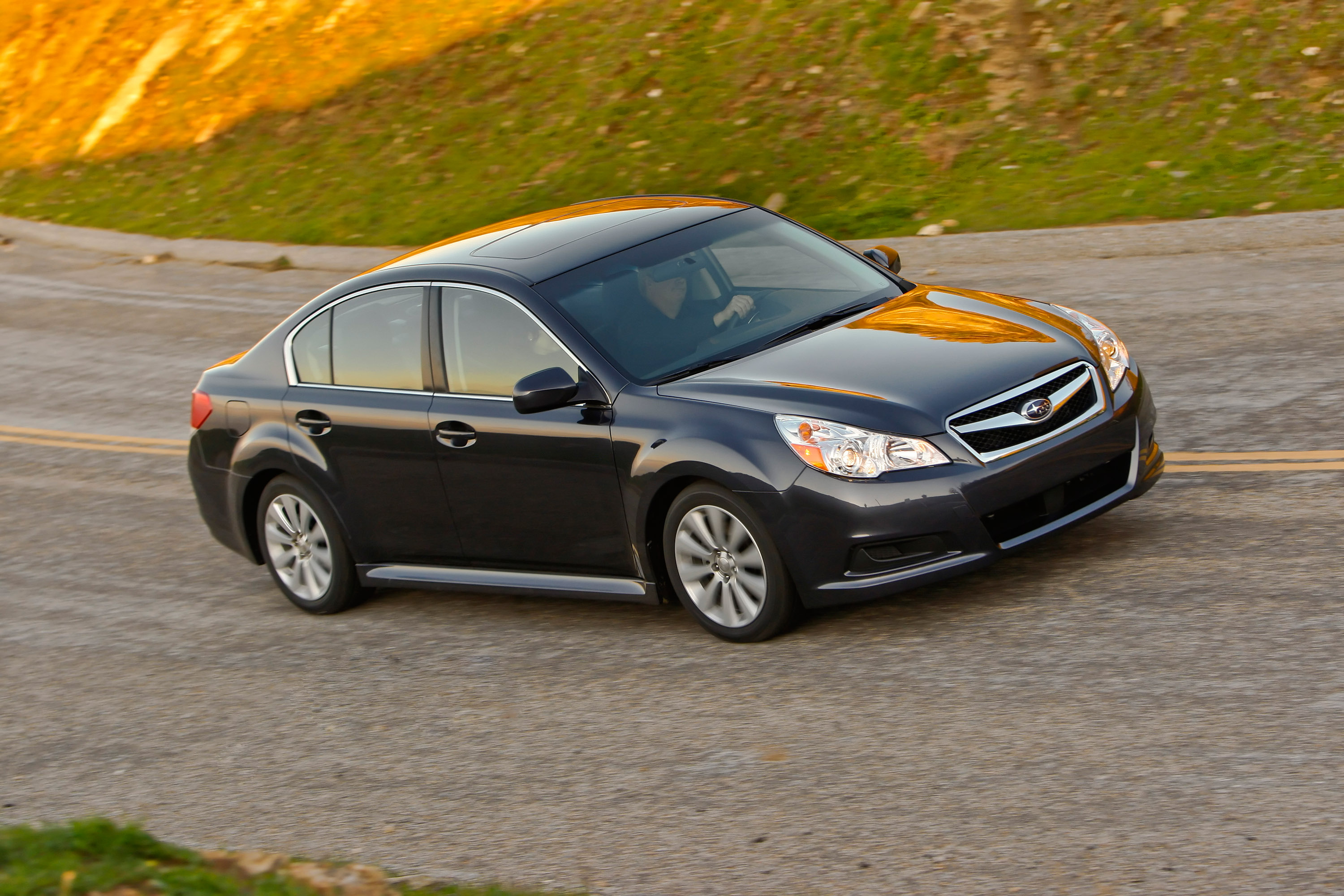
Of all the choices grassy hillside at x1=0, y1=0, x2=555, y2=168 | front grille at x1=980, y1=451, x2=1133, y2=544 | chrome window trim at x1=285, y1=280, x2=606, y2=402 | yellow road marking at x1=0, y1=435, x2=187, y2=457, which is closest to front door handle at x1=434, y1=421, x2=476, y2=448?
chrome window trim at x1=285, y1=280, x2=606, y2=402

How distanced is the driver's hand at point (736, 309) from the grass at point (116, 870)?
3062mm

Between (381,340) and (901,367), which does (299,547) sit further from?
(901,367)

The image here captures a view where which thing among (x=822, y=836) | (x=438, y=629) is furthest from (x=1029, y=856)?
(x=438, y=629)

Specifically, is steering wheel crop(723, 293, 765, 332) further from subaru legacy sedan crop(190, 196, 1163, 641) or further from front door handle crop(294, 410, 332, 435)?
front door handle crop(294, 410, 332, 435)

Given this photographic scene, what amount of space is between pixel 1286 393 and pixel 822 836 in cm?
493

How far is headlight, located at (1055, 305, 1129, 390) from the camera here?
6.65 m

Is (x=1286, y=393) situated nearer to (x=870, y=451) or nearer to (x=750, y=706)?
(x=870, y=451)

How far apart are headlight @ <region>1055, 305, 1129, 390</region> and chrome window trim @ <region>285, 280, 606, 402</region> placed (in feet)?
6.86

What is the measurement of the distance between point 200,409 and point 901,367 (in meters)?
4.03

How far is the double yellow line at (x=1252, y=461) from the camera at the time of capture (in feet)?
24.2

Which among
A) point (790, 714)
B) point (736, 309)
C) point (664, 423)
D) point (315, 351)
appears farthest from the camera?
point (315, 351)

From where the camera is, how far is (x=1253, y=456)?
302 inches

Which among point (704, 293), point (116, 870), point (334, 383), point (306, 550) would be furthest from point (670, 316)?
point (116, 870)

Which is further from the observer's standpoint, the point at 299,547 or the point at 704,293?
the point at 299,547
